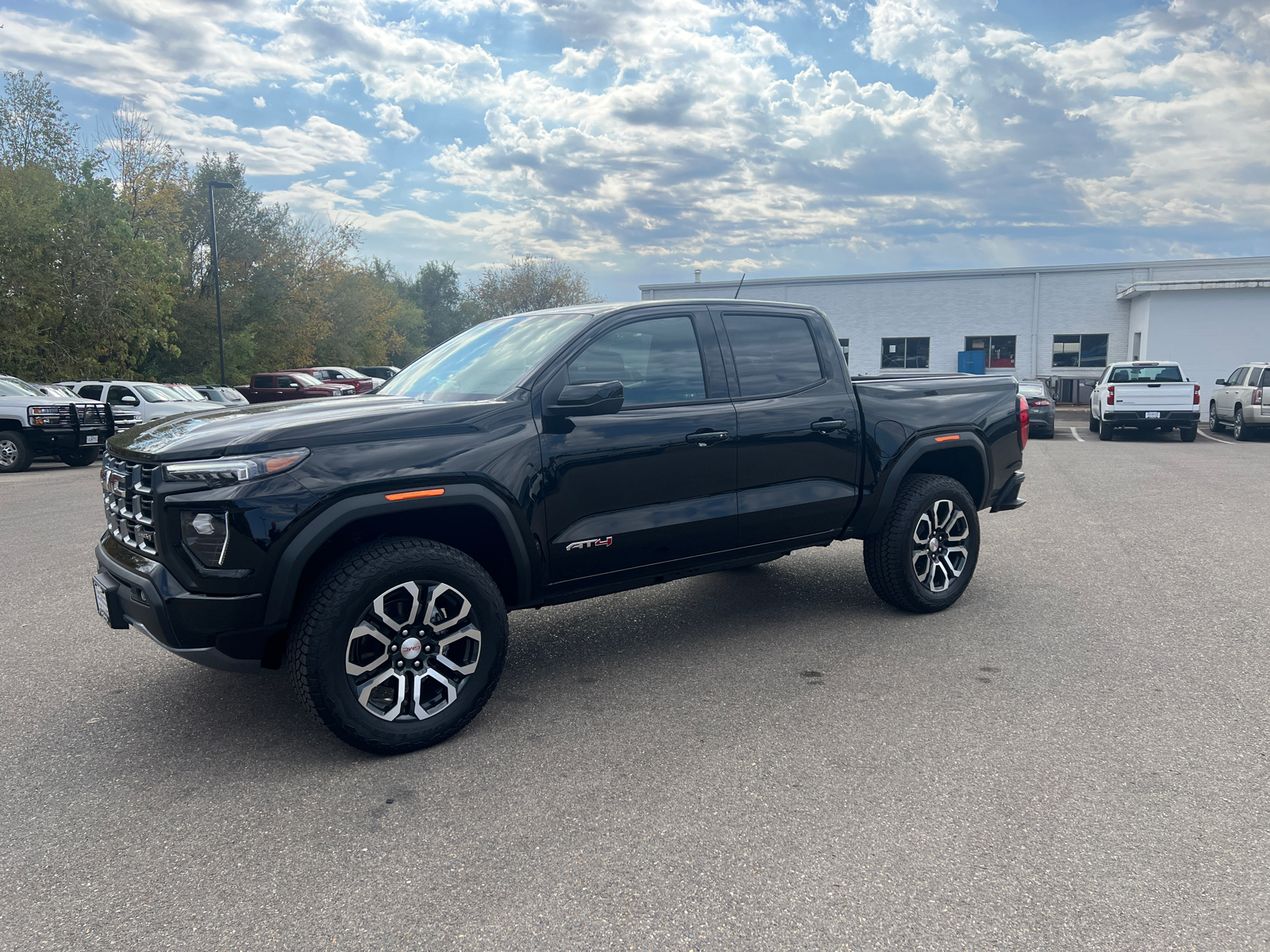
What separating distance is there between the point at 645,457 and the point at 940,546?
237 cm

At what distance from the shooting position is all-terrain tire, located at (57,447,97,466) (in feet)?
53.5

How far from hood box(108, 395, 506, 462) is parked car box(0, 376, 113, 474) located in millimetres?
14114

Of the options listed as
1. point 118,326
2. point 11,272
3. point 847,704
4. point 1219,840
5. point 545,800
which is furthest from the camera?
point 118,326

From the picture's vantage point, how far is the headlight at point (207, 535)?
3.40m

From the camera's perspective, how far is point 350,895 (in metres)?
2.74

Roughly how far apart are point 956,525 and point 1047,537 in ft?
10.4

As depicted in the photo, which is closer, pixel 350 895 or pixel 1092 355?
pixel 350 895

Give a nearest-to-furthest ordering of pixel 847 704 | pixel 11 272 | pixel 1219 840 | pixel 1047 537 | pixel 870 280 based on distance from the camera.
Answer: pixel 1219 840, pixel 847 704, pixel 1047 537, pixel 11 272, pixel 870 280

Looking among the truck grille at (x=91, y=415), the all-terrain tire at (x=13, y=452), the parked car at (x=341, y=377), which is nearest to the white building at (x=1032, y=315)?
the parked car at (x=341, y=377)

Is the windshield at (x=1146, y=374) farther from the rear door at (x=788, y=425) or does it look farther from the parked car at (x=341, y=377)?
the parked car at (x=341, y=377)

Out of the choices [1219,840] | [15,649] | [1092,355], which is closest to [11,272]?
[15,649]

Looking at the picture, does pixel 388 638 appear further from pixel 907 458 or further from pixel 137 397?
pixel 137 397

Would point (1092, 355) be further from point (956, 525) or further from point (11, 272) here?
point (11, 272)

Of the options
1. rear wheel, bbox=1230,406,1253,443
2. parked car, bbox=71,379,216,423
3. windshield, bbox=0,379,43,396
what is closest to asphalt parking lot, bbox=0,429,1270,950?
windshield, bbox=0,379,43,396
